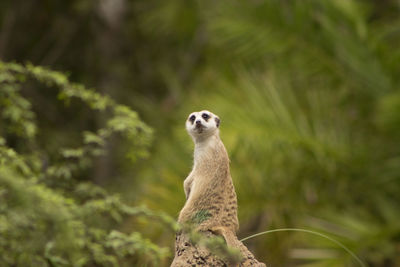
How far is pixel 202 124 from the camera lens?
85.7 inches

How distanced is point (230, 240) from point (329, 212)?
3289mm

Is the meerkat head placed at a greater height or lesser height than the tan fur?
greater

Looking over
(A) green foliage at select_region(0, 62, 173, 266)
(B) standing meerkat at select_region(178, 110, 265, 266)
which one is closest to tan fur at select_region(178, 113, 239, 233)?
(B) standing meerkat at select_region(178, 110, 265, 266)

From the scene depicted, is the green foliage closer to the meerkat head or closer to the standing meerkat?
the standing meerkat

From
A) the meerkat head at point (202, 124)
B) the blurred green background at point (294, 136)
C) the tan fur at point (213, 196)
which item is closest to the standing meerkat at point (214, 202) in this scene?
the tan fur at point (213, 196)

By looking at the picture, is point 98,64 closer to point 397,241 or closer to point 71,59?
point 71,59

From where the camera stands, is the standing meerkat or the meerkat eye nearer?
the standing meerkat

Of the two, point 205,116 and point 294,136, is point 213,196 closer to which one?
point 205,116

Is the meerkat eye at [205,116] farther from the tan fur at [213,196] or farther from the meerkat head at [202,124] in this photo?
the tan fur at [213,196]

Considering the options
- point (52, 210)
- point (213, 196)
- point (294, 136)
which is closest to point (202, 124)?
point (213, 196)

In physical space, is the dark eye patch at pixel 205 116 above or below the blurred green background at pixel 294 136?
below

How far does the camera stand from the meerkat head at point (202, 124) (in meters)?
2.18

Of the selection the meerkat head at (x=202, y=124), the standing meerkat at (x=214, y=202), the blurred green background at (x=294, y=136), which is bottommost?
the standing meerkat at (x=214, y=202)

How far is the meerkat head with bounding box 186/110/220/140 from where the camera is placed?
218 centimetres
